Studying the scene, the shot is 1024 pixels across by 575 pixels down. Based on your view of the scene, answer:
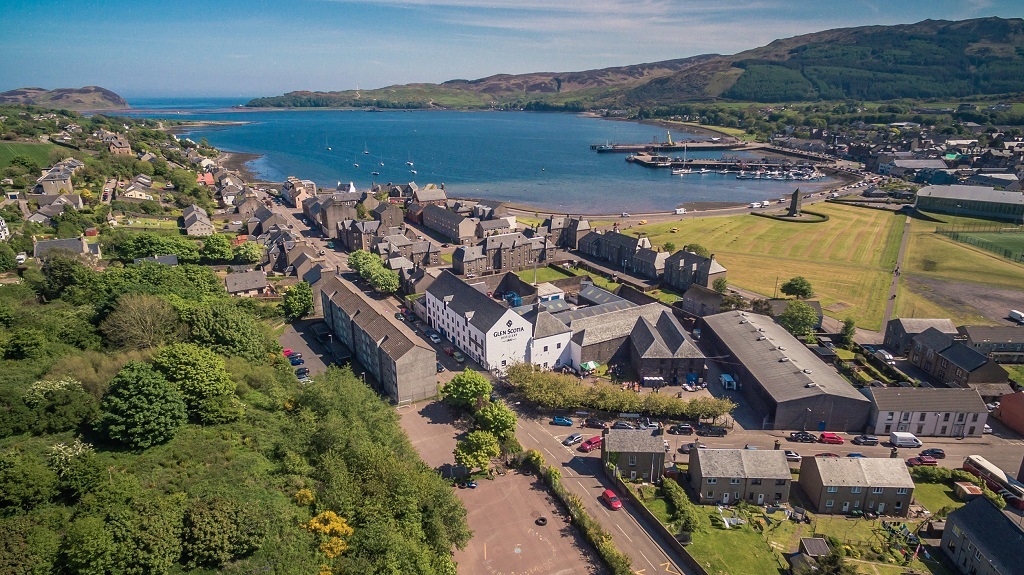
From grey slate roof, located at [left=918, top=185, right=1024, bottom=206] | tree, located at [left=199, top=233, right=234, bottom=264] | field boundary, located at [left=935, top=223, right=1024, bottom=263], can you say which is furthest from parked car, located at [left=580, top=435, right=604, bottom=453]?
grey slate roof, located at [left=918, top=185, right=1024, bottom=206]

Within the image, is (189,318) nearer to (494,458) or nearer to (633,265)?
(494,458)

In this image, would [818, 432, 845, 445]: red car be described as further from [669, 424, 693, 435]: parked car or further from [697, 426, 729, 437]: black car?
[669, 424, 693, 435]: parked car

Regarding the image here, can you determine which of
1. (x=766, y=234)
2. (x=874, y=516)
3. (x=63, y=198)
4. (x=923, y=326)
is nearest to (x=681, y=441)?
(x=874, y=516)

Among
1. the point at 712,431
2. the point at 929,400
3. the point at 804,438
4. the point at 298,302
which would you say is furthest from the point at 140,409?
the point at 929,400

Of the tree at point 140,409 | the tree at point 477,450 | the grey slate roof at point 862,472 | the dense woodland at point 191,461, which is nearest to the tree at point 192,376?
the dense woodland at point 191,461

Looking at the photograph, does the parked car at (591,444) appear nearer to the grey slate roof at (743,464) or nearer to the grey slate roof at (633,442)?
the grey slate roof at (633,442)

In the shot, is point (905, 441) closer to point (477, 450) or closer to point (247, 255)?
point (477, 450)
